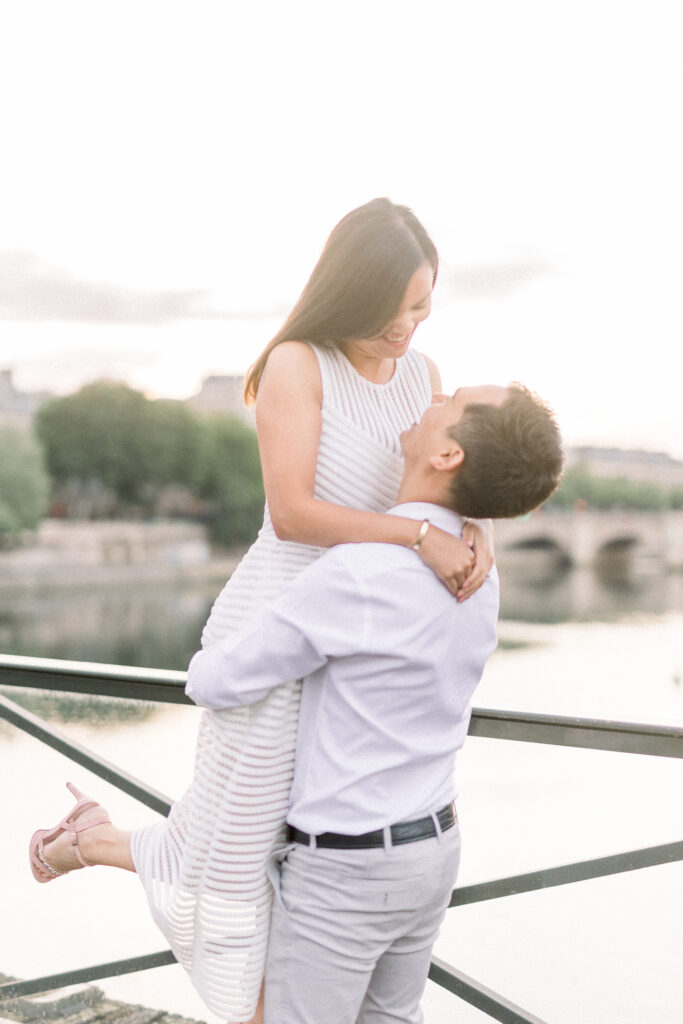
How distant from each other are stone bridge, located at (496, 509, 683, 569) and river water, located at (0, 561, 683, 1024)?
40.2 inches

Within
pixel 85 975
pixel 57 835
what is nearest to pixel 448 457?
pixel 57 835

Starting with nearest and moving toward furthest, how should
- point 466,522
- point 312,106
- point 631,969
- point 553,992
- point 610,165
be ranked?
point 466,522, point 631,969, point 553,992, point 312,106, point 610,165

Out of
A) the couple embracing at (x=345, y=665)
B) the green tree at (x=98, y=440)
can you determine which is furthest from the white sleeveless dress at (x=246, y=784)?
the green tree at (x=98, y=440)

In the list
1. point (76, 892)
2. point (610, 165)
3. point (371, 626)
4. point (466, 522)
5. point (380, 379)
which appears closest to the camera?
point (371, 626)

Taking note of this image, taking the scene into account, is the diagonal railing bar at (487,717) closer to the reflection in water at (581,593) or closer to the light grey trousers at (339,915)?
the light grey trousers at (339,915)

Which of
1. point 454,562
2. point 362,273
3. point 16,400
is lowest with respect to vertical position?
point 16,400

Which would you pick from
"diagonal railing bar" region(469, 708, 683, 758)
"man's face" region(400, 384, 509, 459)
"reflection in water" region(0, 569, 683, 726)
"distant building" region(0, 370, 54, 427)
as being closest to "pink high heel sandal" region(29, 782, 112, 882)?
"diagonal railing bar" region(469, 708, 683, 758)

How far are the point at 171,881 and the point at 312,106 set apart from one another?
53.4 metres

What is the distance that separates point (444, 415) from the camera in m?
1.31

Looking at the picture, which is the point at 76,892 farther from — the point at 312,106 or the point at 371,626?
the point at 312,106

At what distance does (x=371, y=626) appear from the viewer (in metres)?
1.25

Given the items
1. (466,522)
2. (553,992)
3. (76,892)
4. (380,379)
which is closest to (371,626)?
(466,522)

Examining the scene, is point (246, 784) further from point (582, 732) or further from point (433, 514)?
point (582, 732)

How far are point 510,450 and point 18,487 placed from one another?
45.0 m
